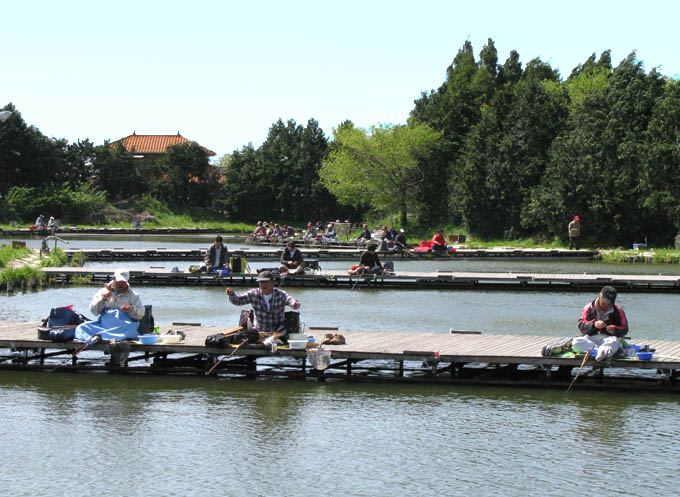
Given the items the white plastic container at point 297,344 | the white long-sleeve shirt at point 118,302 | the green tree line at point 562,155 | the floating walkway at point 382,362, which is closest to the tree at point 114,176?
the green tree line at point 562,155

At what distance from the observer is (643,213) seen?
1916 inches

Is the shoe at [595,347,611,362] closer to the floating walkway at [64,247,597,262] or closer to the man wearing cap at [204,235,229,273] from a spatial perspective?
the man wearing cap at [204,235,229,273]

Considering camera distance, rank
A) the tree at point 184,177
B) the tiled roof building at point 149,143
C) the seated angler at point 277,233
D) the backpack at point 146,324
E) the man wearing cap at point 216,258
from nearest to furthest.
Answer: the backpack at point 146,324 < the man wearing cap at point 216,258 < the seated angler at point 277,233 < the tree at point 184,177 < the tiled roof building at point 149,143

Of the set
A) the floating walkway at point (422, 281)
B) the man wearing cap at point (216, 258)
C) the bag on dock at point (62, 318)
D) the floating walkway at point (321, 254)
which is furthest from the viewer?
the floating walkway at point (321, 254)

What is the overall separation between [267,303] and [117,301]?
7.75 feet

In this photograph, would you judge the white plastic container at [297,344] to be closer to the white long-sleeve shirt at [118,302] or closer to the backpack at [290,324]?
the backpack at [290,324]

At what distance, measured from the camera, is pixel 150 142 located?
104875 millimetres

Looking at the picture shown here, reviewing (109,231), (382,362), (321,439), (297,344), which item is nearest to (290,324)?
(297,344)

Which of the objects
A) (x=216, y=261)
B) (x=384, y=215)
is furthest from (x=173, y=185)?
(x=216, y=261)

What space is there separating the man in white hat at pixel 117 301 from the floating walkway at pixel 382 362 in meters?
0.52

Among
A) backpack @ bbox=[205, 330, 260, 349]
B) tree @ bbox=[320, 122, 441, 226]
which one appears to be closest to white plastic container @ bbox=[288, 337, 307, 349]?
backpack @ bbox=[205, 330, 260, 349]

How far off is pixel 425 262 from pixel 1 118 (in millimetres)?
22882

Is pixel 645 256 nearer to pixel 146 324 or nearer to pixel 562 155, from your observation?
pixel 562 155

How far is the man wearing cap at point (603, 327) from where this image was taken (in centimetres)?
1361
